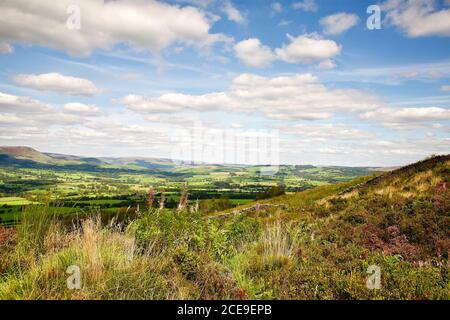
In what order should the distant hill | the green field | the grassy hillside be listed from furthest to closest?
the distant hill → the green field → the grassy hillside

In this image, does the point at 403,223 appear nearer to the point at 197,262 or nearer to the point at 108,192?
the point at 197,262

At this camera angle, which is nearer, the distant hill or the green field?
the green field

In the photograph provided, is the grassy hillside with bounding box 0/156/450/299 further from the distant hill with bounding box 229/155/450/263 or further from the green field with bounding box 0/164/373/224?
the green field with bounding box 0/164/373/224

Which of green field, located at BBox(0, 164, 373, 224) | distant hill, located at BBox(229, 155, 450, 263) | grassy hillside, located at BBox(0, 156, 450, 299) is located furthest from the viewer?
distant hill, located at BBox(229, 155, 450, 263)

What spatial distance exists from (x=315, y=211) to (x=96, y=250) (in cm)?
1686

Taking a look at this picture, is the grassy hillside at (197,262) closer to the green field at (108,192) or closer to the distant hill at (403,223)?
the distant hill at (403,223)

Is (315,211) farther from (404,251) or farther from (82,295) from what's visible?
(82,295)

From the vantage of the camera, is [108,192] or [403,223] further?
[108,192]

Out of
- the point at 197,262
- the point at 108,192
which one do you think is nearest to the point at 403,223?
the point at 197,262

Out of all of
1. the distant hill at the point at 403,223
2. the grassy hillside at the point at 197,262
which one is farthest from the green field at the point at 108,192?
the distant hill at the point at 403,223

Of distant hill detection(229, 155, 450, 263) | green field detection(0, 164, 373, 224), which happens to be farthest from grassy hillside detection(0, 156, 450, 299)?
green field detection(0, 164, 373, 224)

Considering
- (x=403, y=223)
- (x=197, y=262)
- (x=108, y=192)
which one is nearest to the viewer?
(x=197, y=262)

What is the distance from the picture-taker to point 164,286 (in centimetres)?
554
